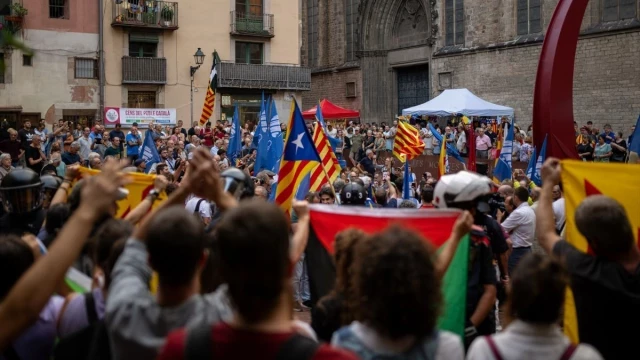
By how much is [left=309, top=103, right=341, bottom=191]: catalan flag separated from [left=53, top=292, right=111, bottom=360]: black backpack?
6094mm

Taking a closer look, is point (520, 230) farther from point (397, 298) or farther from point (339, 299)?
point (397, 298)

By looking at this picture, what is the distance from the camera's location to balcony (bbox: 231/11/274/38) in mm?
32906

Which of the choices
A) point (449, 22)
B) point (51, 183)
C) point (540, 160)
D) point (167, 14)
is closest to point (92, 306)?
point (51, 183)

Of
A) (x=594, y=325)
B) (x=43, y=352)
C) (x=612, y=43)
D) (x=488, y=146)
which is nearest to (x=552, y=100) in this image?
(x=594, y=325)

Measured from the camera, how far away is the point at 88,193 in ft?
8.66

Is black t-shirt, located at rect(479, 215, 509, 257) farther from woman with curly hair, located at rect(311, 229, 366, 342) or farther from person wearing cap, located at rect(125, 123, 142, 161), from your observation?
person wearing cap, located at rect(125, 123, 142, 161)

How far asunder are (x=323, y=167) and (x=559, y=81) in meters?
3.51

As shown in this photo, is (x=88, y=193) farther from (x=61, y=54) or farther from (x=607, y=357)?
(x=61, y=54)

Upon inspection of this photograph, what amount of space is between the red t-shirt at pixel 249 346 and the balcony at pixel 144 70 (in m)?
29.1

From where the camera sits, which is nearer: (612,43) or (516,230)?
(516,230)

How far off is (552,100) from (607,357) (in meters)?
7.00

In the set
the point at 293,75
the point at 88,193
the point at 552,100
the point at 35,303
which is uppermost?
the point at 293,75

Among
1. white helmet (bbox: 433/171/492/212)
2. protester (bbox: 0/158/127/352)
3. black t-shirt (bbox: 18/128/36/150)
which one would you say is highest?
black t-shirt (bbox: 18/128/36/150)

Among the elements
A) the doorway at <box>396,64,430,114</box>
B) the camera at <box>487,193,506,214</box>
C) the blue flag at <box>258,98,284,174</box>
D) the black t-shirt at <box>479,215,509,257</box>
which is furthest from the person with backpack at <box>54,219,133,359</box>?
the doorway at <box>396,64,430,114</box>
